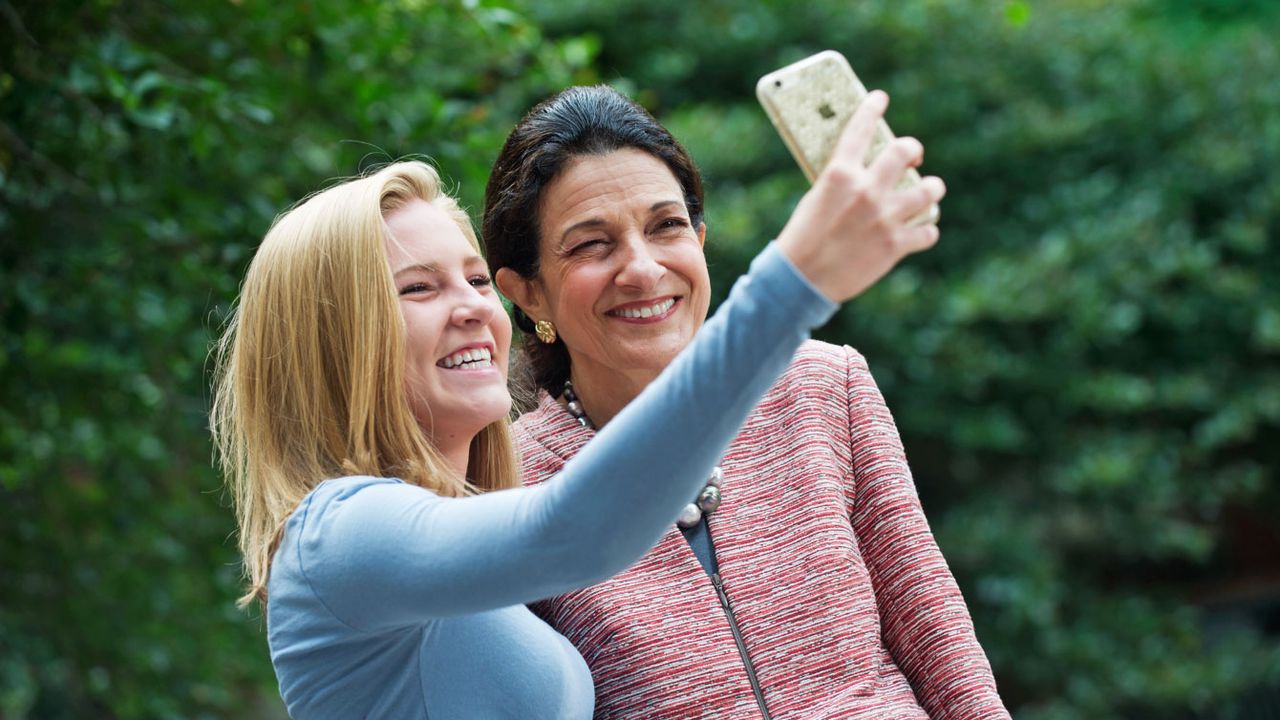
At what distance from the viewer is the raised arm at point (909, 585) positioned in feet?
6.71

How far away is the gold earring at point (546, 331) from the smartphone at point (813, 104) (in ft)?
3.37

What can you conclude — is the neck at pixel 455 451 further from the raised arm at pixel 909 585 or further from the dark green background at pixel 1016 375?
the dark green background at pixel 1016 375

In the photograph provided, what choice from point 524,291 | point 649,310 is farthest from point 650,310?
Result: point 524,291

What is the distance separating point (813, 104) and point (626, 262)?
2.60 ft

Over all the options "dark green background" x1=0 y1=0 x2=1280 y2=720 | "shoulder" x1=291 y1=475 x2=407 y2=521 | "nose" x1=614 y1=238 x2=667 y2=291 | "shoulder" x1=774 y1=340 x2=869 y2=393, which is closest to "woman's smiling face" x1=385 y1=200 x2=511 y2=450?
"shoulder" x1=291 y1=475 x2=407 y2=521

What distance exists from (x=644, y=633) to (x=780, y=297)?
2.86 ft

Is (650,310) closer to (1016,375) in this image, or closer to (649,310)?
(649,310)

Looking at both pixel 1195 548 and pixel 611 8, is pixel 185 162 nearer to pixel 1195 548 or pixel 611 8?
pixel 611 8

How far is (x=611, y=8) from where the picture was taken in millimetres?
7426

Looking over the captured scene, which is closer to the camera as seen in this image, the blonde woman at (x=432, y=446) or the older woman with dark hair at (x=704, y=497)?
the blonde woman at (x=432, y=446)

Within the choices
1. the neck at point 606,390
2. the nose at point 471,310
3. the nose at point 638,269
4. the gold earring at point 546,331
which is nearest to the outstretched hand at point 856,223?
the nose at point 471,310

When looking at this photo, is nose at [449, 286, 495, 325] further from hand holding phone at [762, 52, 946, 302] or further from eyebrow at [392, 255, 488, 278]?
hand holding phone at [762, 52, 946, 302]

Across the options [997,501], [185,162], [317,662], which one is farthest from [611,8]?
[317,662]

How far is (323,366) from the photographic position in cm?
173
